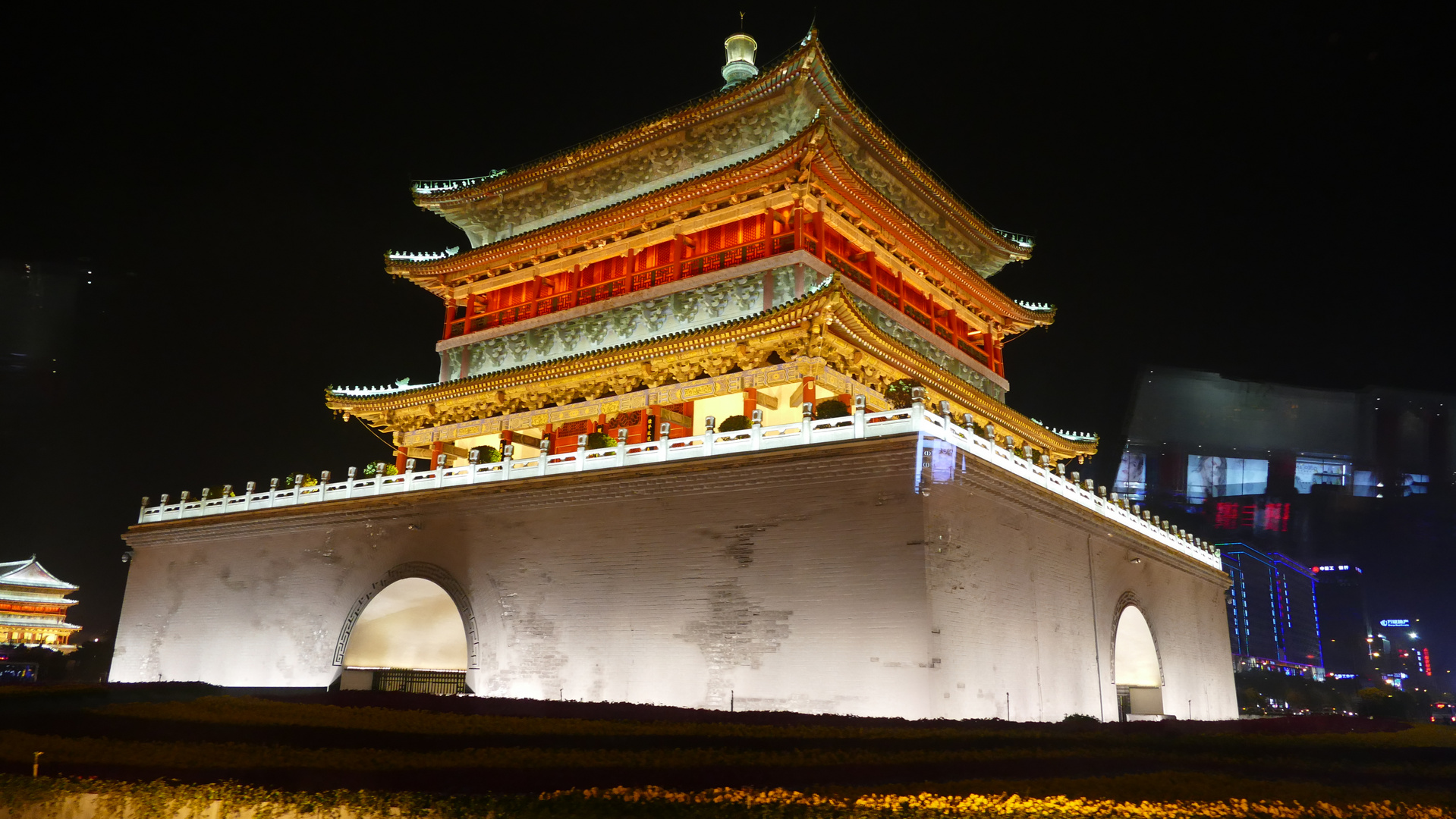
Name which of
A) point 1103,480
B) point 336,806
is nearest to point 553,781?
point 336,806

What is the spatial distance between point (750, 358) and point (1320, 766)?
11233 mm

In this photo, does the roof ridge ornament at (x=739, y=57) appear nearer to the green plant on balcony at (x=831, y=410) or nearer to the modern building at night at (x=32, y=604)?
the green plant on balcony at (x=831, y=410)

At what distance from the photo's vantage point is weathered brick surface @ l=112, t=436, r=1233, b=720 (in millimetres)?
12812

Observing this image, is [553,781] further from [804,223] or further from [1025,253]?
[1025,253]

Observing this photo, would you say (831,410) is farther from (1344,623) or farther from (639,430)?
(1344,623)

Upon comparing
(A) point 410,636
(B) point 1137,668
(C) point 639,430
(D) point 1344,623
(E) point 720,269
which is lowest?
(B) point 1137,668

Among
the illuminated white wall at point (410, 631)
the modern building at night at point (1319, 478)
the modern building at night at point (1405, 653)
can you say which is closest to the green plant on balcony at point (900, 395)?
the illuminated white wall at point (410, 631)

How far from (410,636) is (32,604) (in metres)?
32.0

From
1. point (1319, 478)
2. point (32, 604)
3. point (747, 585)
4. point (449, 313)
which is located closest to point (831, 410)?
point (747, 585)

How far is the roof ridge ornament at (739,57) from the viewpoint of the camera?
79.0 ft

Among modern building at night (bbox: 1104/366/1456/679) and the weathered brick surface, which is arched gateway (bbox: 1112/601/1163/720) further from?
modern building at night (bbox: 1104/366/1456/679)

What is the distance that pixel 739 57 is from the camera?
24.4 meters

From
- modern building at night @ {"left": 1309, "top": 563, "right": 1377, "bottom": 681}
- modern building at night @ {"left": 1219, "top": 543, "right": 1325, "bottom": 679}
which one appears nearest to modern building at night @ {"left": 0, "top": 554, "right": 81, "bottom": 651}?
modern building at night @ {"left": 1219, "top": 543, "right": 1325, "bottom": 679}

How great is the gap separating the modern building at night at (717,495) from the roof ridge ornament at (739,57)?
0.36 feet
